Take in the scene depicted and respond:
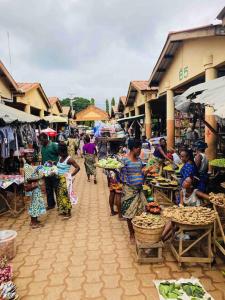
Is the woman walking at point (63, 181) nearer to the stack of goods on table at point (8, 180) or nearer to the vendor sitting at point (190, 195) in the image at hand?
the stack of goods on table at point (8, 180)

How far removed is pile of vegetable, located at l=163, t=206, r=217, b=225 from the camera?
12.9 feet

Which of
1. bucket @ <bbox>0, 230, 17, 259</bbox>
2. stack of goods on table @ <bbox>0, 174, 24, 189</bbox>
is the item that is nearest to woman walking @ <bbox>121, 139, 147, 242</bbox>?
bucket @ <bbox>0, 230, 17, 259</bbox>

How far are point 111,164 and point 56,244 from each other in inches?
94.7

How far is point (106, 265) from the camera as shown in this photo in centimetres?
421

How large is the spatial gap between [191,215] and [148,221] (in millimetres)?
650

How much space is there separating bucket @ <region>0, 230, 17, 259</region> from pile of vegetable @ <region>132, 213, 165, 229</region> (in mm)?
1925

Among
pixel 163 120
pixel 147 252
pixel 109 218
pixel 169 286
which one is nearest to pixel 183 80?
pixel 109 218

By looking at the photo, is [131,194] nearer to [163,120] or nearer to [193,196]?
[193,196]

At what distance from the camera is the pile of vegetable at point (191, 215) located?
394 cm

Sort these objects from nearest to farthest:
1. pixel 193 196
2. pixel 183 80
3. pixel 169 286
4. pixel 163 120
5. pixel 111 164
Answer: pixel 169 286, pixel 193 196, pixel 111 164, pixel 183 80, pixel 163 120

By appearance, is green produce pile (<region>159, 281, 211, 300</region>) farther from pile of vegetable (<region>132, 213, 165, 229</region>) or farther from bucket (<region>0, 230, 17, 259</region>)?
bucket (<region>0, 230, 17, 259</region>)

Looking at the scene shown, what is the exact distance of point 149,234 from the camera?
4145mm

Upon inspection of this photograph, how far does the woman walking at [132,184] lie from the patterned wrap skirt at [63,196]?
199 cm

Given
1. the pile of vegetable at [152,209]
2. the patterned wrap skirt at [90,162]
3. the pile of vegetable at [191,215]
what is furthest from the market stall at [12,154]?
the pile of vegetable at [191,215]
